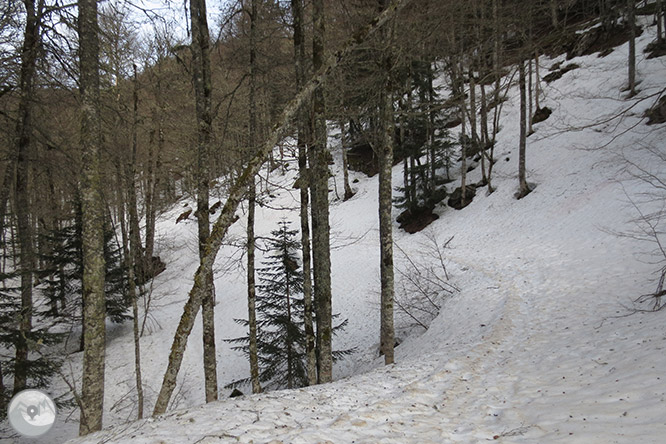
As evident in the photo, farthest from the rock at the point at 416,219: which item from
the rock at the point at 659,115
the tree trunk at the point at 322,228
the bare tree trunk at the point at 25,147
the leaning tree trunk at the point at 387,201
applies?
the bare tree trunk at the point at 25,147

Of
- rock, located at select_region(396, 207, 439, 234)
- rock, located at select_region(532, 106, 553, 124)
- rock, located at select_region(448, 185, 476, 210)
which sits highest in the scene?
rock, located at select_region(532, 106, 553, 124)

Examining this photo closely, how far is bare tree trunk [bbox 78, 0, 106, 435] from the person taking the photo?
4.45 metres

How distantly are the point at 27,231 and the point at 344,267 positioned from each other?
12719 millimetres

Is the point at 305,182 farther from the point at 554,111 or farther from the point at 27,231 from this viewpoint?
the point at 554,111

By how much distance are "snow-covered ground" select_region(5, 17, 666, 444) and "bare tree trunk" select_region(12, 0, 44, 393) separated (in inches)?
116

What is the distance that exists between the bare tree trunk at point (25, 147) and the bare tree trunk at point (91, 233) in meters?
1.30

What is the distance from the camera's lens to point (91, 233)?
14.9ft

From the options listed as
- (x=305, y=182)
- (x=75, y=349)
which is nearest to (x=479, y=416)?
(x=305, y=182)

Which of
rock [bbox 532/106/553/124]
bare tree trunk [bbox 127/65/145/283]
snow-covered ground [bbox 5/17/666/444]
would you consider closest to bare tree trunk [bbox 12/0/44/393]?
bare tree trunk [bbox 127/65/145/283]

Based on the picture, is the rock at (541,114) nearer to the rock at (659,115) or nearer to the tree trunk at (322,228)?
the rock at (659,115)

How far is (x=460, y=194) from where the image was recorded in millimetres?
19109

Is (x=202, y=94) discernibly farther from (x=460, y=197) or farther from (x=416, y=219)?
(x=460, y=197)

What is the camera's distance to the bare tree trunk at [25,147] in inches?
224

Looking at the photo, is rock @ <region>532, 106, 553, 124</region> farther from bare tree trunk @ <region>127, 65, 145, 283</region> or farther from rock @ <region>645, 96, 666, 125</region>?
bare tree trunk @ <region>127, 65, 145, 283</region>
